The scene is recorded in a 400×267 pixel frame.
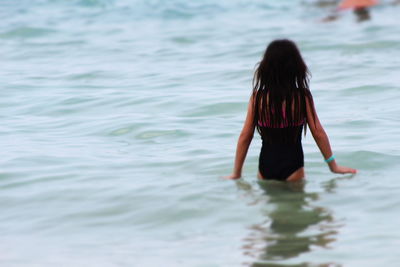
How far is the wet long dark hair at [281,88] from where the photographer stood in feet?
19.7

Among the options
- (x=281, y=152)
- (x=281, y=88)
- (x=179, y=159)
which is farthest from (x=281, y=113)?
(x=179, y=159)

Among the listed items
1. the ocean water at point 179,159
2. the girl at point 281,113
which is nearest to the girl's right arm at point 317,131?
the girl at point 281,113

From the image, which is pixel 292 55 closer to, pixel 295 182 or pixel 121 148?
pixel 295 182

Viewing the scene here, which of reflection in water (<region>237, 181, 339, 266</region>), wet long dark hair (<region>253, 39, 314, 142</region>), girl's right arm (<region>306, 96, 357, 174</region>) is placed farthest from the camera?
girl's right arm (<region>306, 96, 357, 174</region>)

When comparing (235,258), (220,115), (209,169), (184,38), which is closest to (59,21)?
(184,38)

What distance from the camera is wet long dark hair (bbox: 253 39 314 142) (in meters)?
6.00

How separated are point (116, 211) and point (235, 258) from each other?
1.38m

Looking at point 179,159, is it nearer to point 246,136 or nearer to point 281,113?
point 246,136

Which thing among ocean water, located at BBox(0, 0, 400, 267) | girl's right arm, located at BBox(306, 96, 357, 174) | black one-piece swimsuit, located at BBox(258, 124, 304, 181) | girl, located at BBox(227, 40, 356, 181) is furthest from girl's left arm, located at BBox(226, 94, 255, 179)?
girl's right arm, located at BBox(306, 96, 357, 174)

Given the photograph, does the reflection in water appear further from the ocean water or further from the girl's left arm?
the girl's left arm

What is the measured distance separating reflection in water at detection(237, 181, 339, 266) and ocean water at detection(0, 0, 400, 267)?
1cm

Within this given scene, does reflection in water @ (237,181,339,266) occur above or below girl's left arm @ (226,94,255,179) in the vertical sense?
below

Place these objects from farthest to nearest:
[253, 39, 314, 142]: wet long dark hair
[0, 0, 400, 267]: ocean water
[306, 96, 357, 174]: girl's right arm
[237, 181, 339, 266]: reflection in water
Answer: [306, 96, 357, 174]: girl's right arm < [253, 39, 314, 142]: wet long dark hair < [0, 0, 400, 267]: ocean water < [237, 181, 339, 266]: reflection in water

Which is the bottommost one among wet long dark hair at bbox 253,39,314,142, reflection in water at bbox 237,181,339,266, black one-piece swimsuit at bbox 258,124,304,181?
reflection in water at bbox 237,181,339,266
